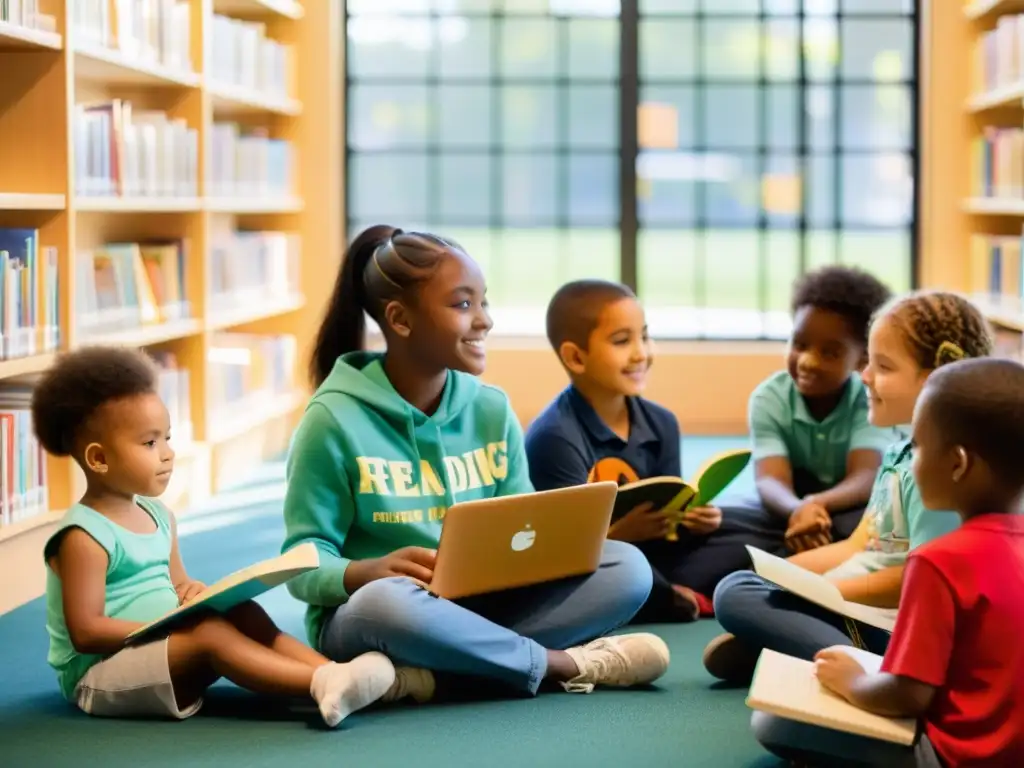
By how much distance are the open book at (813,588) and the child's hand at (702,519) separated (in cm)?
84

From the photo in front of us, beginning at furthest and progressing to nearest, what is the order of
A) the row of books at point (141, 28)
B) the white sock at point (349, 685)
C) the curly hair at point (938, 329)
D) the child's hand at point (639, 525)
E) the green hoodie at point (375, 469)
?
the row of books at point (141, 28) → the child's hand at point (639, 525) → the green hoodie at point (375, 469) → the curly hair at point (938, 329) → the white sock at point (349, 685)

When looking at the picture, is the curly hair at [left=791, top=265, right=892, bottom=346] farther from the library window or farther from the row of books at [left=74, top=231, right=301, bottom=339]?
the library window

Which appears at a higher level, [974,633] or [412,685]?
[974,633]

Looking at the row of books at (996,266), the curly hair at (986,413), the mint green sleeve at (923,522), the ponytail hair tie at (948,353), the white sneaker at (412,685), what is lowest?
the white sneaker at (412,685)

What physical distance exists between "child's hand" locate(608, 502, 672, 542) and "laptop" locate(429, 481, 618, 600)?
38 centimetres

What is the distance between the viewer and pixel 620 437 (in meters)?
3.12

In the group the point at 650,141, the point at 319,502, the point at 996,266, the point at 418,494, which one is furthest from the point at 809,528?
the point at 650,141

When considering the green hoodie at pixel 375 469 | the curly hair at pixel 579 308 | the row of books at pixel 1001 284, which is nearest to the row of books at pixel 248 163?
the curly hair at pixel 579 308

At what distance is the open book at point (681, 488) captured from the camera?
2.85 meters

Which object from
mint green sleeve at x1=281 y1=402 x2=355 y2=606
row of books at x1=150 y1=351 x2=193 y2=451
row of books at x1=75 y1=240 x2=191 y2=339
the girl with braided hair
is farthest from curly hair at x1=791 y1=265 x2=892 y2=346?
row of books at x1=150 y1=351 x2=193 y2=451

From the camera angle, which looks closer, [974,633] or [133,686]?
[974,633]

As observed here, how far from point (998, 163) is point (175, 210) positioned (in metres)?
3.00

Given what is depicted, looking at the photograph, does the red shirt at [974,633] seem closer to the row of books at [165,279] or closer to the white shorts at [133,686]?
the white shorts at [133,686]

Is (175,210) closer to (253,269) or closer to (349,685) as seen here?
(253,269)
